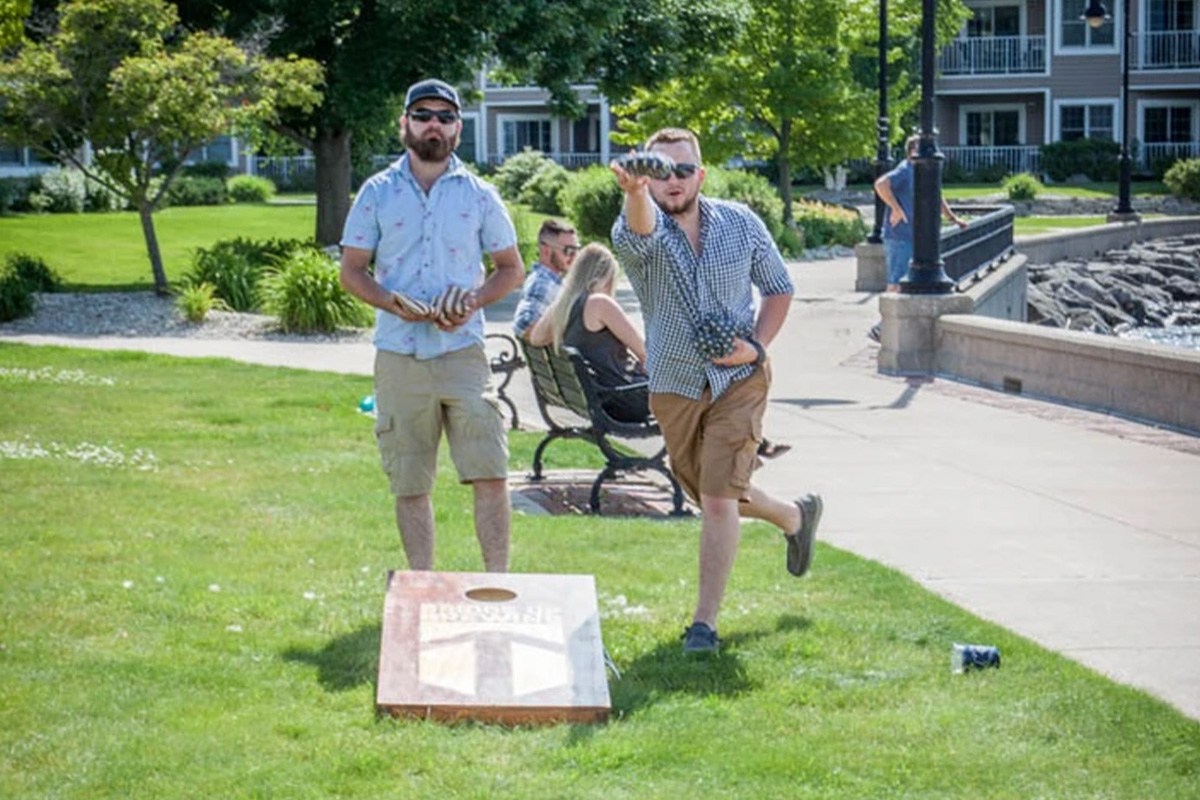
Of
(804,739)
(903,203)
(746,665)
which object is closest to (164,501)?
(746,665)

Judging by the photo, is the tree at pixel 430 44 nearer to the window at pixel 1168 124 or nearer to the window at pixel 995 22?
the window at pixel 995 22

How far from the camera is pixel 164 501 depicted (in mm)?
10227

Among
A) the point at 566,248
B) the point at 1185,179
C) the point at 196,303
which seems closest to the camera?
the point at 566,248

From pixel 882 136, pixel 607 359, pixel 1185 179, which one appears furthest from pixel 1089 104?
pixel 607 359

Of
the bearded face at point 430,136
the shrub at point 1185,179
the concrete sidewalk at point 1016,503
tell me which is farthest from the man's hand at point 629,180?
the shrub at point 1185,179

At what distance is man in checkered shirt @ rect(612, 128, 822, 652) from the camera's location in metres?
6.99

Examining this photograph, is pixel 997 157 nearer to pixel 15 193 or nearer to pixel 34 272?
pixel 15 193

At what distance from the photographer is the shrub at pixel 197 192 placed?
54938 mm

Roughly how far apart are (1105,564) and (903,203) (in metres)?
10.6

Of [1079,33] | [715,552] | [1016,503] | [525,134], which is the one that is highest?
[1079,33]

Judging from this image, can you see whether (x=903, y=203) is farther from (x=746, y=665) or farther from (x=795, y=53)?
(x=795, y=53)

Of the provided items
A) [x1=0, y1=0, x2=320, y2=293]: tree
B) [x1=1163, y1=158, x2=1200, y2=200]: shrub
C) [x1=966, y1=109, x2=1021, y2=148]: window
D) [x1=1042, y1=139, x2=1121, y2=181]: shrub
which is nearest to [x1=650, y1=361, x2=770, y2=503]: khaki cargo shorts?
[x1=0, y1=0, x2=320, y2=293]: tree

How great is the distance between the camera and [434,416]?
7.41 m

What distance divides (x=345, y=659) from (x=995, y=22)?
60242 millimetres
